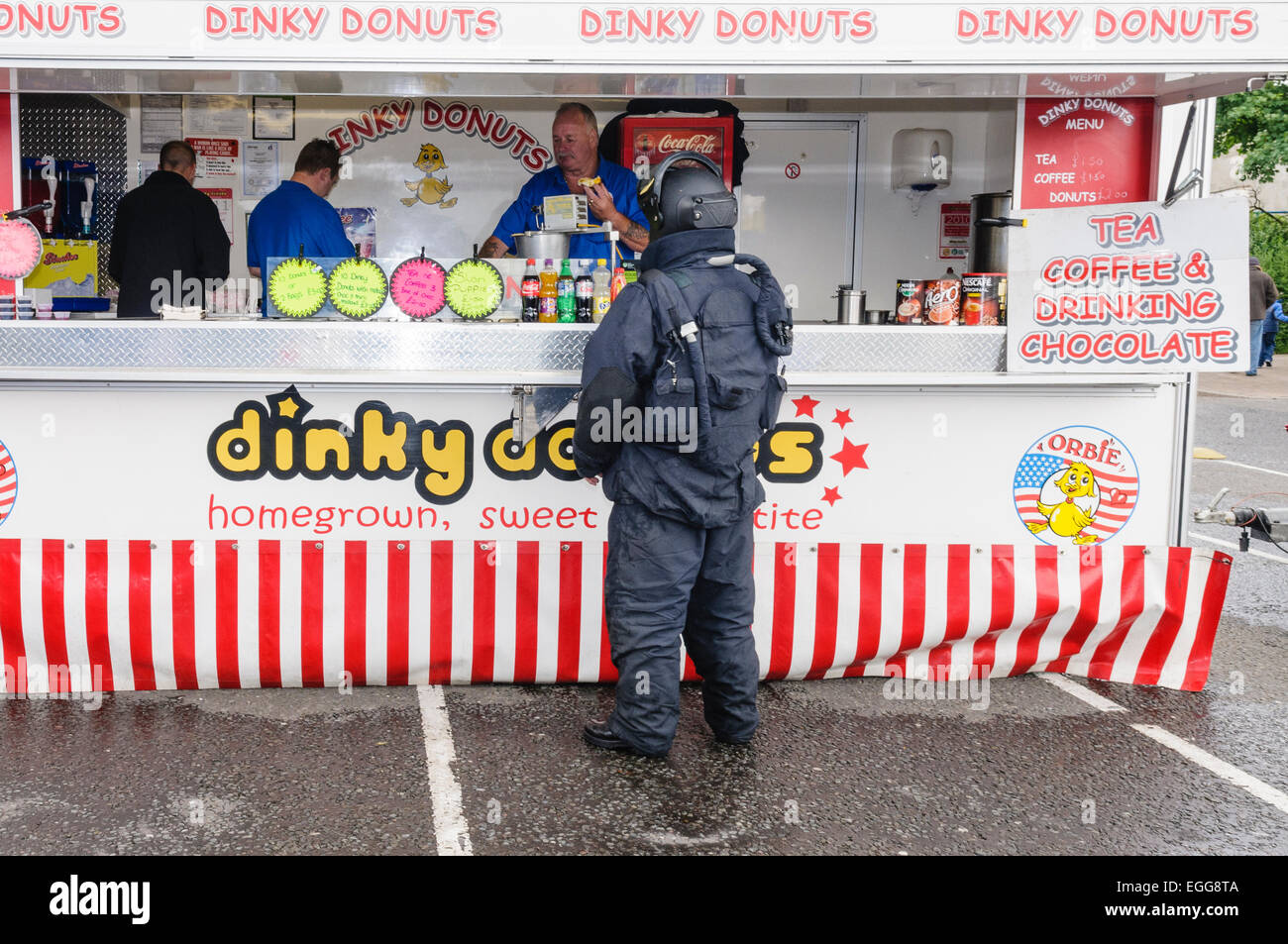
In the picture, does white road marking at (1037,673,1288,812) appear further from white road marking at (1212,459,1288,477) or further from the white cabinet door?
white road marking at (1212,459,1288,477)

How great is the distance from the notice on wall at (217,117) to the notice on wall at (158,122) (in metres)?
0.05

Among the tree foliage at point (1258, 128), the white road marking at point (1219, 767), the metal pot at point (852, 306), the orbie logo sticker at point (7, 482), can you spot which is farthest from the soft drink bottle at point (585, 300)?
the tree foliage at point (1258, 128)

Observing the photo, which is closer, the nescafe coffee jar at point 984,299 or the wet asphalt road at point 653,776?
the wet asphalt road at point 653,776

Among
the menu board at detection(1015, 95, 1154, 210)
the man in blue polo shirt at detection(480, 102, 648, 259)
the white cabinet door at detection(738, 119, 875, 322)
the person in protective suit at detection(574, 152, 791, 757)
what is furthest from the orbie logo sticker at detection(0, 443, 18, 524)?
the white cabinet door at detection(738, 119, 875, 322)

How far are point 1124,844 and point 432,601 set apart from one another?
102 inches

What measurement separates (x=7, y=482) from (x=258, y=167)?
329 centimetres

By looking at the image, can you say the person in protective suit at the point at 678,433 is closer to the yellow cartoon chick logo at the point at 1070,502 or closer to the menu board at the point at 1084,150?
the yellow cartoon chick logo at the point at 1070,502

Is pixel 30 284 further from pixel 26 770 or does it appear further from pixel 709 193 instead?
pixel 709 193

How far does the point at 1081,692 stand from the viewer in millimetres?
4965

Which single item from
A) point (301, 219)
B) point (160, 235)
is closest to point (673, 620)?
point (301, 219)

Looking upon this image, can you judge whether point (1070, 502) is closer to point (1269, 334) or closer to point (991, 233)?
point (991, 233)

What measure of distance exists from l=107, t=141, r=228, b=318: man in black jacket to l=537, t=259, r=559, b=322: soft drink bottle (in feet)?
7.65

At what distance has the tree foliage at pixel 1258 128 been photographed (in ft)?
71.8
